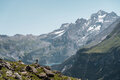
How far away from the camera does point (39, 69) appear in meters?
82.0

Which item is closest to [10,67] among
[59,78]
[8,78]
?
[8,78]

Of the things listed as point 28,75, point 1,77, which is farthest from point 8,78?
point 28,75

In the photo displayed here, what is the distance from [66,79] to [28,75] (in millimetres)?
16587

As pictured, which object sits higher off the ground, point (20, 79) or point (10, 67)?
point (10, 67)

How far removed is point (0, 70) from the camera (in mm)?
69875

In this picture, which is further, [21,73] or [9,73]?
[21,73]

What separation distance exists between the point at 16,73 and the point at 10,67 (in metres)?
5.34

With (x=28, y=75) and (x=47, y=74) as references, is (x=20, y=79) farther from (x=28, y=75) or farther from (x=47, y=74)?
(x=47, y=74)

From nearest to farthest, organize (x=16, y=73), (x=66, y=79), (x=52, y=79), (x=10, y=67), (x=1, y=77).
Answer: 1. (x=1, y=77)
2. (x=16, y=73)
3. (x=10, y=67)
4. (x=52, y=79)
5. (x=66, y=79)

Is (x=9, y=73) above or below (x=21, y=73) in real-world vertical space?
below

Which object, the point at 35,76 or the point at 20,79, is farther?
the point at 35,76

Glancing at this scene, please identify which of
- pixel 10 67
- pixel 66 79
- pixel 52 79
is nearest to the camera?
pixel 10 67

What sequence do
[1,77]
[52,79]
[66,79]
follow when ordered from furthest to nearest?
[66,79] → [52,79] → [1,77]

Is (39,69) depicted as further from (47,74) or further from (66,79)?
(66,79)
